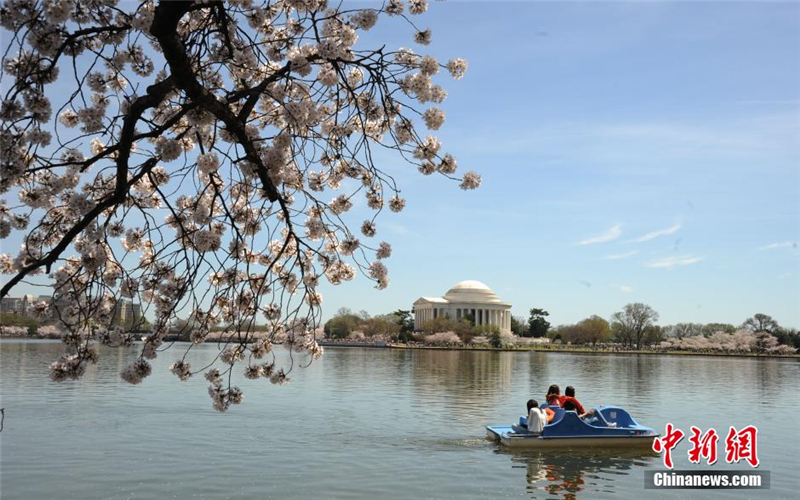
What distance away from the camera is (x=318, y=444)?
1376 centimetres

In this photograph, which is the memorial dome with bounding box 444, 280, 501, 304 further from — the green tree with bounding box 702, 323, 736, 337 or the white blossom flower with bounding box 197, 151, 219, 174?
the white blossom flower with bounding box 197, 151, 219, 174

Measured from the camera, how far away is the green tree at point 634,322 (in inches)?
3580

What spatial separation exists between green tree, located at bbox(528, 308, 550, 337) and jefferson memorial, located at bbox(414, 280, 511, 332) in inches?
152

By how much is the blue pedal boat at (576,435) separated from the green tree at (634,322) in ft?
261

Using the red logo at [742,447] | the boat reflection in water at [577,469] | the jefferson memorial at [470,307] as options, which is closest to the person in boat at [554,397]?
the boat reflection in water at [577,469]

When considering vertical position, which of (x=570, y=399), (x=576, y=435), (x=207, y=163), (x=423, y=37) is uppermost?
(x=423, y=37)

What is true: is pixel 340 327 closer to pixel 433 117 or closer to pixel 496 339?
pixel 496 339

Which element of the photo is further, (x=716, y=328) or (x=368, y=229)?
(x=716, y=328)

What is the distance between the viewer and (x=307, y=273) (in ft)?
19.8

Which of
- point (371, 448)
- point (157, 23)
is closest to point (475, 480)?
point (371, 448)

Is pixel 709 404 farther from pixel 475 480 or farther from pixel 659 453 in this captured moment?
pixel 475 480

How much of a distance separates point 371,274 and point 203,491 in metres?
5.79

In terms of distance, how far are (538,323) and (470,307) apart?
11.2 meters

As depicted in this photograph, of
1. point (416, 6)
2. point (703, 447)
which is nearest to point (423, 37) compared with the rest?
point (416, 6)
